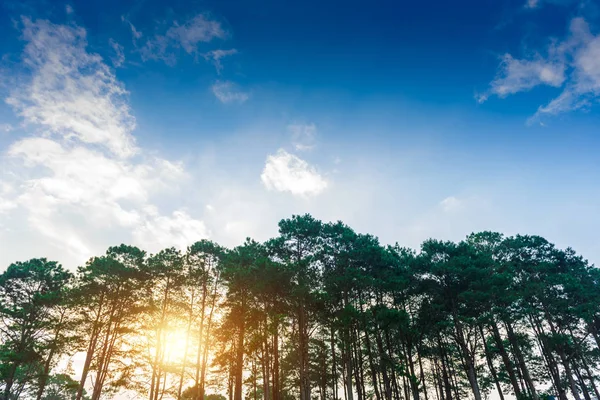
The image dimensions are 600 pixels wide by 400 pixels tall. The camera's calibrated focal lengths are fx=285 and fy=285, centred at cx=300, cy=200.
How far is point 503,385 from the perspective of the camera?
30.2 metres

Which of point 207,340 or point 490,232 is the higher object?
point 490,232

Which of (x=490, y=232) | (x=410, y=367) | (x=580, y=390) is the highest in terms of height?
(x=490, y=232)

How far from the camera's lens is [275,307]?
880 inches

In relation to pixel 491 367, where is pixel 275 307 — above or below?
above

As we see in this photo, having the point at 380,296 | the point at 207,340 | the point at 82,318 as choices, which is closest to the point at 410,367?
the point at 380,296

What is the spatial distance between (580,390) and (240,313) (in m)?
34.7

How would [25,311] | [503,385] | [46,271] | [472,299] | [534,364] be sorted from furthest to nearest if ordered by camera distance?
[503,385] → [534,364] → [46,271] → [25,311] → [472,299]

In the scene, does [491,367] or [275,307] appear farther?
[491,367]

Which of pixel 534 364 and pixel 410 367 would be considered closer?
pixel 410 367

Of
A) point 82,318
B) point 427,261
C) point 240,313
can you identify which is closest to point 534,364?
point 427,261

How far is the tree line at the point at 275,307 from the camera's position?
21.7 m

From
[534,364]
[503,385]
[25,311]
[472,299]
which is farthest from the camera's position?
[503,385]

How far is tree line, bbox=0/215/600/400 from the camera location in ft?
71.3

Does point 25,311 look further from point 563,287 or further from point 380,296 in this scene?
point 563,287
